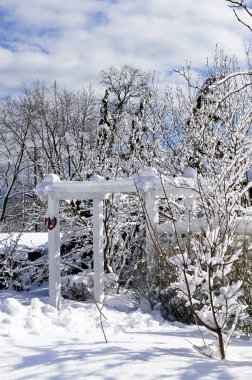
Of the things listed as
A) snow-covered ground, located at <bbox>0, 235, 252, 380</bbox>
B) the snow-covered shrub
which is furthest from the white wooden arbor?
the snow-covered shrub

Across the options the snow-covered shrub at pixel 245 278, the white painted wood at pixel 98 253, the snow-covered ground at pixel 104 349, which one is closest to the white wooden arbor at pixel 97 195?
the white painted wood at pixel 98 253

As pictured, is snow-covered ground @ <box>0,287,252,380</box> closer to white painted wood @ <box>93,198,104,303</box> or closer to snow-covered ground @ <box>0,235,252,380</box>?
snow-covered ground @ <box>0,235,252,380</box>

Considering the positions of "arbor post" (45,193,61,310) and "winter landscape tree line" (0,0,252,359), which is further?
"arbor post" (45,193,61,310)

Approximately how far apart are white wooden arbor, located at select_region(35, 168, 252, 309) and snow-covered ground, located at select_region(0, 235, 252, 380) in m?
1.30

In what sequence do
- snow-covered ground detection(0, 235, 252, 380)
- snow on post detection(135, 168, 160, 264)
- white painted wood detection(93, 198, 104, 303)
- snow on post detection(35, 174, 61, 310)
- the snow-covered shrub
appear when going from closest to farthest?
1. snow-covered ground detection(0, 235, 252, 380)
2. the snow-covered shrub
3. snow on post detection(135, 168, 160, 264)
4. snow on post detection(35, 174, 61, 310)
5. white painted wood detection(93, 198, 104, 303)

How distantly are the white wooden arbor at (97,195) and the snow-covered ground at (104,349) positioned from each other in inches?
51.1

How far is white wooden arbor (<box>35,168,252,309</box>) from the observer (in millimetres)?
7570

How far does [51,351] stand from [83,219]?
20.4 feet

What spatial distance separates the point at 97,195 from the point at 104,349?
416 cm

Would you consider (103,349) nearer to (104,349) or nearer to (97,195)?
(104,349)

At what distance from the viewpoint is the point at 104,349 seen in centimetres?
416

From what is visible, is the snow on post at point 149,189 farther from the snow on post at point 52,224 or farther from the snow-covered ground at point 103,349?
the snow on post at point 52,224

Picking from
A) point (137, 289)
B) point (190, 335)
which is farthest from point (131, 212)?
point (190, 335)

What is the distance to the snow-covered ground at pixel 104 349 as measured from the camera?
3.53m
